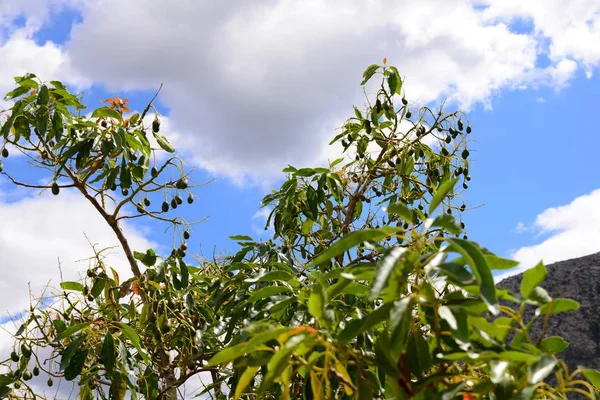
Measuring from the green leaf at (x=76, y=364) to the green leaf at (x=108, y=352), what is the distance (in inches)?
2.9

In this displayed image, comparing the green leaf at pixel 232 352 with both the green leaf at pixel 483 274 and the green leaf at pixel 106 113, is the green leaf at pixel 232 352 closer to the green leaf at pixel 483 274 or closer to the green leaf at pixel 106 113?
the green leaf at pixel 483 274

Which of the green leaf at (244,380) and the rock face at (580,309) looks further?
the rock face at (580,309)

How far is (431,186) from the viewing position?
117 inches

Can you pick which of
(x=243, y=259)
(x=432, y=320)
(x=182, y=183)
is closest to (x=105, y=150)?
(x=182, y=183)

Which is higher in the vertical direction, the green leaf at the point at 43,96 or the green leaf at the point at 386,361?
the green leaf at the point at 43,96

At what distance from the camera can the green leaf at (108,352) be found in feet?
6.40

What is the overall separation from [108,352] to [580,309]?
4084 millimetres

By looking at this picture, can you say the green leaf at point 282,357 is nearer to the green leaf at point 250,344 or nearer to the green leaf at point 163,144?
the green leaf at point 250,344

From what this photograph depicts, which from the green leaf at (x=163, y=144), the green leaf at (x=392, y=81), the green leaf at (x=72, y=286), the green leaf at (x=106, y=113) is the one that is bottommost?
the green leaf at (x=72, y=286)

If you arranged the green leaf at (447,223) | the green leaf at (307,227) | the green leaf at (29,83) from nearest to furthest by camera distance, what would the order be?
the green leaf at (447,223) → the green leaf at (29,83) → the green leaf at (307,227)

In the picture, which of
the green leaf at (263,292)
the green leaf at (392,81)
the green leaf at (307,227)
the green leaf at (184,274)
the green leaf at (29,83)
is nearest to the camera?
the green leaf at (263,292)

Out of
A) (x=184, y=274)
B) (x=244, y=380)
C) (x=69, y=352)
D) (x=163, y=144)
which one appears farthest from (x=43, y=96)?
(x=244, y=380)

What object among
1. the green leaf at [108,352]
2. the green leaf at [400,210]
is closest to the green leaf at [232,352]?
the green leaf at [400,210]

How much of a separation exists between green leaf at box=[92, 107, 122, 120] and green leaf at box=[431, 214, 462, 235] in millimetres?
1763
